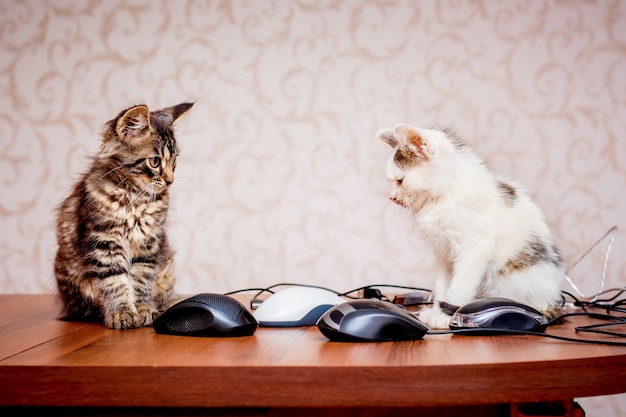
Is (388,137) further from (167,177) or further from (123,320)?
(123,320)

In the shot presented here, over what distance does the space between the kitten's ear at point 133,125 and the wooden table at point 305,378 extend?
399mm

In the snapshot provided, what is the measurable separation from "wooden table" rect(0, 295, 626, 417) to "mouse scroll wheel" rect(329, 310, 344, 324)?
0.07 m

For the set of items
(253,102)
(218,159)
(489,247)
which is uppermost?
(253,102)

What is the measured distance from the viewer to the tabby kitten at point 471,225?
1.00 m

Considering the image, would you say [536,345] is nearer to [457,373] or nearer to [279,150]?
[457,373]

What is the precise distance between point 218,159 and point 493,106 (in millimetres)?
829

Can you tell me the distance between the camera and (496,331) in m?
0.80

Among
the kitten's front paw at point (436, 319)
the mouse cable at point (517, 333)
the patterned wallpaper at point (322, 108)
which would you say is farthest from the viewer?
the patterned wallpaper at point (322, 108)

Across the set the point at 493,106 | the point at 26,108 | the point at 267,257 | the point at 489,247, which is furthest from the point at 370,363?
the point at 26,108

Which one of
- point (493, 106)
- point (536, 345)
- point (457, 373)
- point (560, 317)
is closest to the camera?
point (457, 373)

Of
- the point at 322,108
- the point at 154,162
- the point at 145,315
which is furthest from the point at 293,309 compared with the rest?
the point at 322,108

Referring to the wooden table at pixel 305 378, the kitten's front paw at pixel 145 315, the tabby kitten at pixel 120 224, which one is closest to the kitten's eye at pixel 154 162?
the tabby kitten at pixel 120 224

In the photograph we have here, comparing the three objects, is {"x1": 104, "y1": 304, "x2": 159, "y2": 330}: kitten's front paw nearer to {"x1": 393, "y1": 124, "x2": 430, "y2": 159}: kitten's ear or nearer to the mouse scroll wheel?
the mouse scroll wheel

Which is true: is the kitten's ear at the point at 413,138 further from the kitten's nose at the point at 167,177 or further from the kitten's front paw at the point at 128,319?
the kitten's front paw at the point at 128,319
